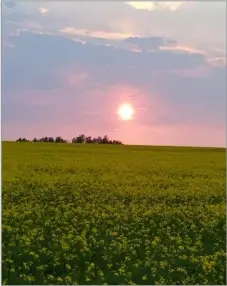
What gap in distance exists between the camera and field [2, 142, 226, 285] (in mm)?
9438

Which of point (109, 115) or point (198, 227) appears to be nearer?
point (109, 115)

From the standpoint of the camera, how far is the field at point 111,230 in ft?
31.0

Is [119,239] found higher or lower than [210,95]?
lower

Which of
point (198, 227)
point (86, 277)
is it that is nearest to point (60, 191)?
point (198, 227)

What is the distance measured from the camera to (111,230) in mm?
11984

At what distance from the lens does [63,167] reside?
24.8 metres

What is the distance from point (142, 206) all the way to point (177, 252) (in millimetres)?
4520

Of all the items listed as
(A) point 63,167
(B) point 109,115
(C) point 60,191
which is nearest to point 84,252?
(B) point 109,115

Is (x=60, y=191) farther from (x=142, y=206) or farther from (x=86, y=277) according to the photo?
(x=86, y=277)

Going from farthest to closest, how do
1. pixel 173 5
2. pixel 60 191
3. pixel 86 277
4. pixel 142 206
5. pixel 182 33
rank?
pixel 60 191 < pixel 142 206 < pixel 182 33 < pixel 86 277 < pixel 173 5

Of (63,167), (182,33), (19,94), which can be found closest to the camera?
(182,33)

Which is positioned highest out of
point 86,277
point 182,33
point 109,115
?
point 182,33

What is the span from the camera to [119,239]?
11320mm

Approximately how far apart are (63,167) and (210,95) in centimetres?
1352
